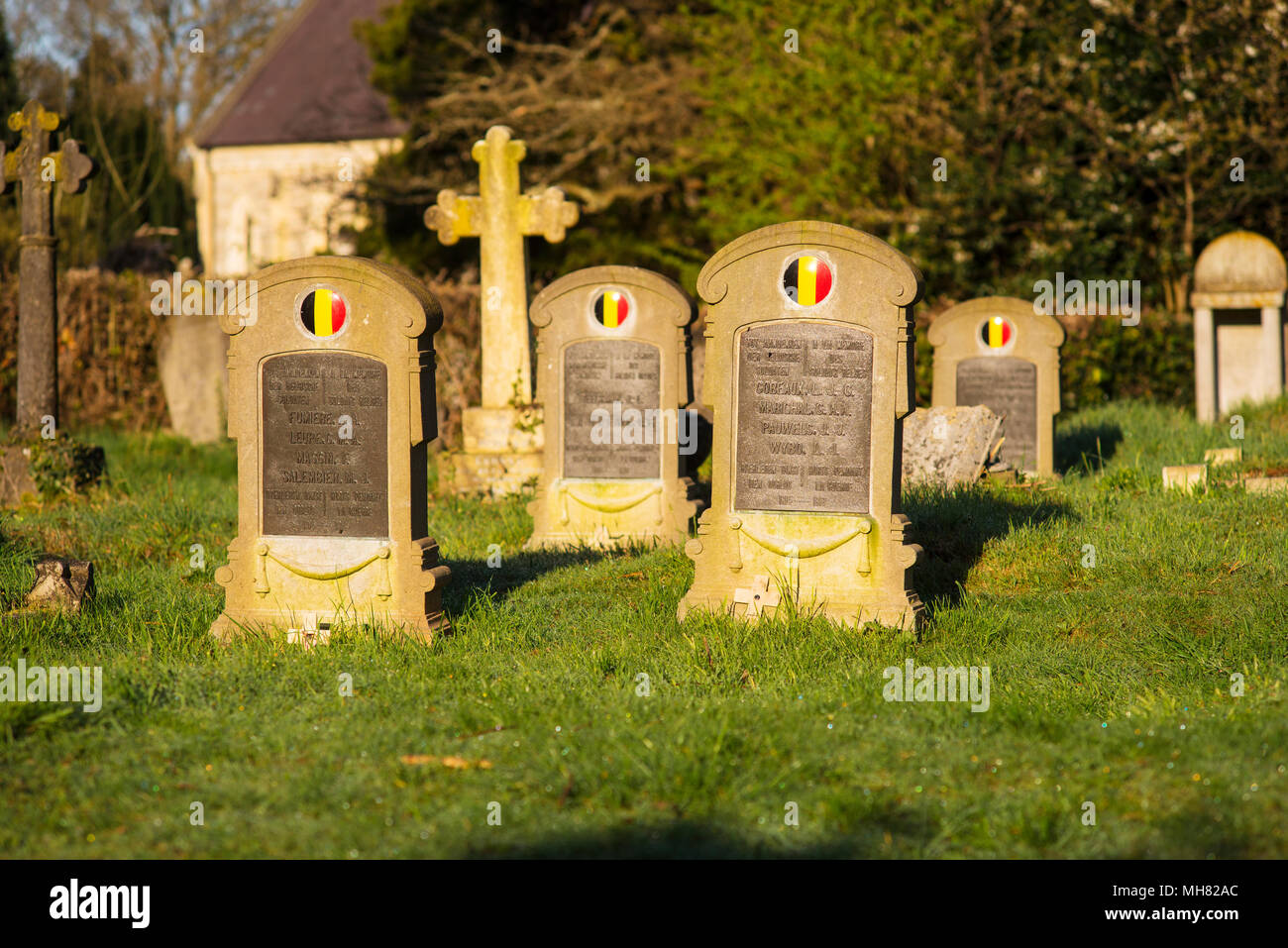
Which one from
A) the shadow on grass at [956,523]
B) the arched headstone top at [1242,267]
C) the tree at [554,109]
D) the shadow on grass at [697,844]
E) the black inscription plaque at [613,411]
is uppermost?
the tree at [554,109]

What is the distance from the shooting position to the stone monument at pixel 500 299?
986 cm

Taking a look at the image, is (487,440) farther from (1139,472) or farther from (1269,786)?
(1269,786)

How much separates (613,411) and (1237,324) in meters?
7.92

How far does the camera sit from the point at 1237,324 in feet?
41.3

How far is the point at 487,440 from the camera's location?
32.5 feet

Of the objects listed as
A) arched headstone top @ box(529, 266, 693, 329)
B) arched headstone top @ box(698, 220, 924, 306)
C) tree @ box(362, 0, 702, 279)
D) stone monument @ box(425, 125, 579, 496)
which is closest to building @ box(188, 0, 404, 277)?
tree @ box(362, 0, 702, 279)

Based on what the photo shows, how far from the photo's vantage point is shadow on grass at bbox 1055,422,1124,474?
9789mm

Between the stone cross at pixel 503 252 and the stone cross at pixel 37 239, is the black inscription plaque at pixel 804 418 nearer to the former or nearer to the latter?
the stone cross at pixel 503 252

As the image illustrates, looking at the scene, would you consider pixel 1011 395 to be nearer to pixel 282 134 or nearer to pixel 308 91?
pixel 282 134

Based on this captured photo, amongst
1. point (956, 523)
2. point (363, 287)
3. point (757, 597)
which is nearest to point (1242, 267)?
point (956, 523)

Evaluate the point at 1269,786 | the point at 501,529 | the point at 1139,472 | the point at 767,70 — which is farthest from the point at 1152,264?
the point at 1269,786

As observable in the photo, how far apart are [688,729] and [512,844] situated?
2.91ft

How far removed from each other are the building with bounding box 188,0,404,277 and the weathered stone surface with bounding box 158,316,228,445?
15.6 m

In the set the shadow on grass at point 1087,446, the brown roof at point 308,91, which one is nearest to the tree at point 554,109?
the brown roof at point 308,91
